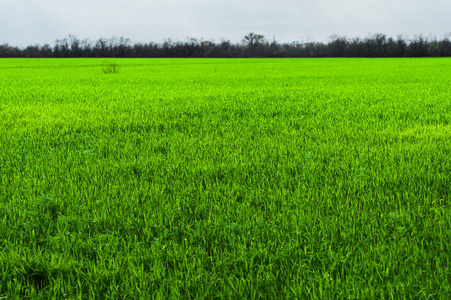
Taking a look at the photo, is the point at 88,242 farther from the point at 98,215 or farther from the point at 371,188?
the point at 371,188

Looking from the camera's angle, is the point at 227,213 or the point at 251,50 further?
the point at 251,50

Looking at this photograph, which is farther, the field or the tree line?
the tree line

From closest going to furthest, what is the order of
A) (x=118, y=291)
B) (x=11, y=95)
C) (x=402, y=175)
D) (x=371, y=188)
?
(x=118, y=291), (x=371, y=188), (x=402, y=175), (x=11, y=95)

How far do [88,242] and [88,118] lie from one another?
6.69 metres

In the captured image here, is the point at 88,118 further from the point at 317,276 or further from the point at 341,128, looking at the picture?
the point at 317,276

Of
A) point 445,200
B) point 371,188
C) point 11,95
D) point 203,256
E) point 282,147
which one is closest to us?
point 203,256

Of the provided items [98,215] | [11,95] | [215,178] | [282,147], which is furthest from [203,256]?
[11,95]

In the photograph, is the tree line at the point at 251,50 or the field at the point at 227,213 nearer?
the field at the point at 227,213

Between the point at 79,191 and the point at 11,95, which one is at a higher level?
the point at 11,95

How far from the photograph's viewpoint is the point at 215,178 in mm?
4844

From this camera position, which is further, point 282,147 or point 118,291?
point 282,147

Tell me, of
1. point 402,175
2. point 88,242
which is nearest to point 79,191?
point 88,242

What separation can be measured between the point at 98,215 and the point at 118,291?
1.21 m

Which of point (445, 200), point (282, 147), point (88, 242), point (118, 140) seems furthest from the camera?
point (118, 140)
